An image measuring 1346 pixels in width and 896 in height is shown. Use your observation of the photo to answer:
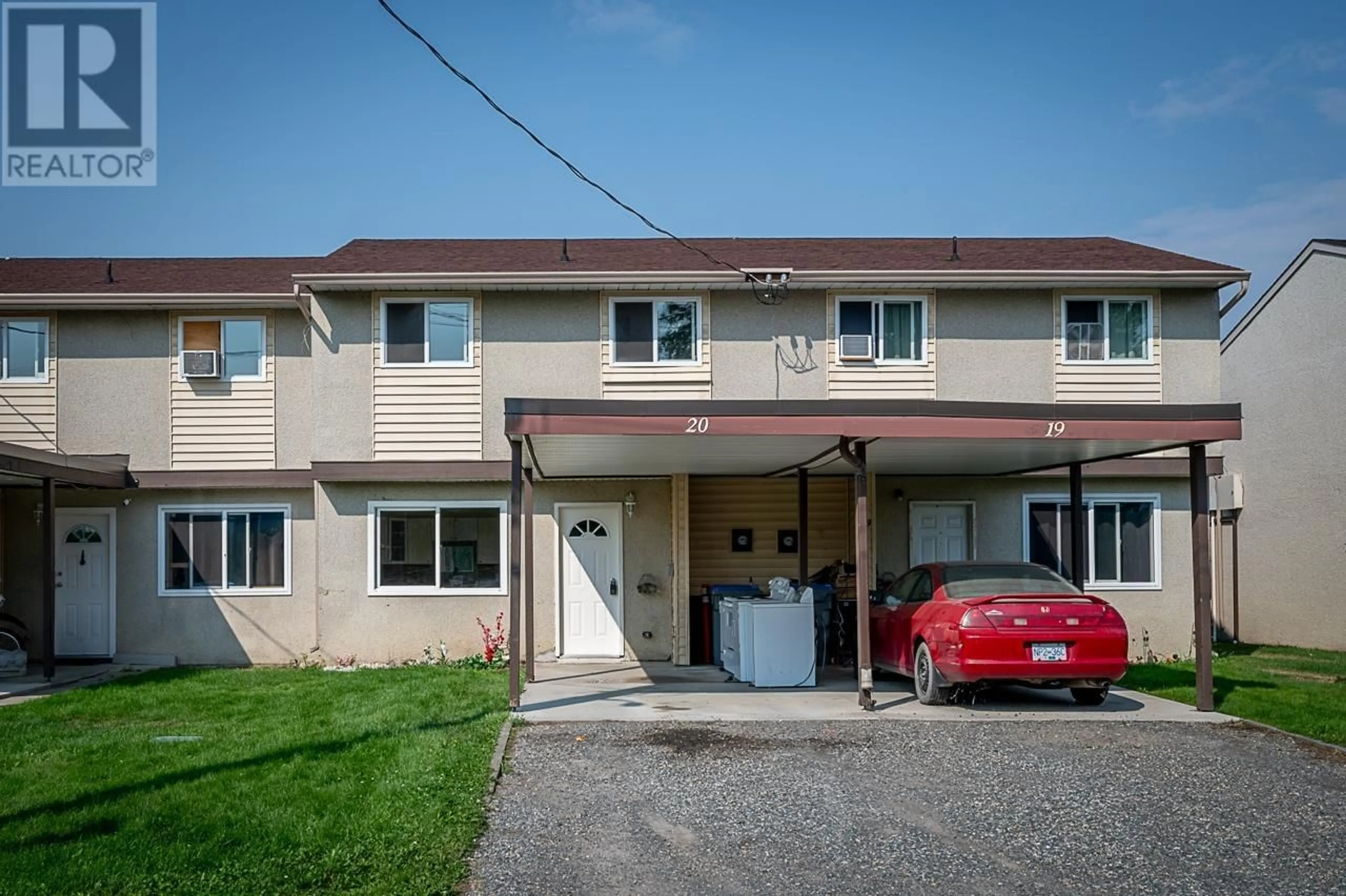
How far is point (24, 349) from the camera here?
16.7m

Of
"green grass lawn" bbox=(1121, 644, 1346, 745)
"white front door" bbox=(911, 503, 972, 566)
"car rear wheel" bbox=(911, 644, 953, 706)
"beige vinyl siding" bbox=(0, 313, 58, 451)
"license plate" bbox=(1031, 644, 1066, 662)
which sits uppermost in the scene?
"beige vinyl siding" bbox=(0, 313, 58, 451)

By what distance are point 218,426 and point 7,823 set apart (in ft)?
32.8

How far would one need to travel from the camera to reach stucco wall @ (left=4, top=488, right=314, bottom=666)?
54.1 feet

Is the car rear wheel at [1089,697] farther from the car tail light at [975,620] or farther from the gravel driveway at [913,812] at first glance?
the car tail light at [975,620]

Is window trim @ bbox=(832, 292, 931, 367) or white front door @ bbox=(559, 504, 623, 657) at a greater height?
window trim @ bbox=(832, 292, 931, 367)

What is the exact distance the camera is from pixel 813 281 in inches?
623

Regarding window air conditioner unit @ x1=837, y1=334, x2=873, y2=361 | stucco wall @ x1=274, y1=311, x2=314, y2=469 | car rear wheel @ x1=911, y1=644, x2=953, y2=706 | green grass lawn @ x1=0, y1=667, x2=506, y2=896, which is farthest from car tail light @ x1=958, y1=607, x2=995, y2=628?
stucco wall @ x1=274, y1=311, x2=314, y2=469

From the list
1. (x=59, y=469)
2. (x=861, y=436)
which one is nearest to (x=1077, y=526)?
(x=861, y=436)

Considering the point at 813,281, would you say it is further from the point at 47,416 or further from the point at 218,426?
the point at 47,416

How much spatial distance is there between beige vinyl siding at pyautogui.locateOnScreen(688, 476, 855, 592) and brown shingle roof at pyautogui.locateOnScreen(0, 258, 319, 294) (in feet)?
21.5

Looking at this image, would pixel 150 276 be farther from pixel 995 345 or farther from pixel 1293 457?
pixel 1293 457

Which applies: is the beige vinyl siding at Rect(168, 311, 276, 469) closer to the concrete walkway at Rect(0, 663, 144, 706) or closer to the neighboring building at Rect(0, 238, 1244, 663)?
the neighboring building at Rect(0, 238, 1244, 663)

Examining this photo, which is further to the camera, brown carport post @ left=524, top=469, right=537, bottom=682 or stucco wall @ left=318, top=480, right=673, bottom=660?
stucco wall @ left=318, top=480, right=673, bottom=660

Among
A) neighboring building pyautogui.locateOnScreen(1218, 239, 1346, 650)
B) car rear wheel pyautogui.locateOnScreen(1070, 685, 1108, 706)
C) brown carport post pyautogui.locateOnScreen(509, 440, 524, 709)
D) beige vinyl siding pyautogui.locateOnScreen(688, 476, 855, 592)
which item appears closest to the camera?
brown carport post pyautogui.locateOnScreen(509, 440, 524, 709)
